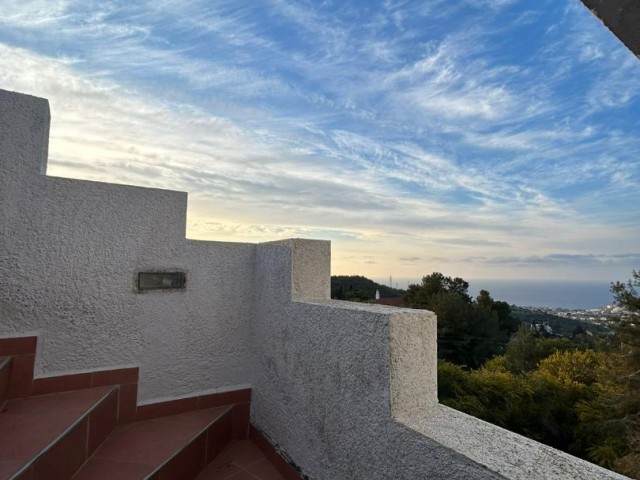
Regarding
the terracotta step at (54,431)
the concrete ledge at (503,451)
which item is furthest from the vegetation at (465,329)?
the concrete ledge at (503,451)

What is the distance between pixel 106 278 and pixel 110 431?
3.67 ft

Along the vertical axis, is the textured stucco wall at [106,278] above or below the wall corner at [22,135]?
below

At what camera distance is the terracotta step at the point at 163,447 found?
2131mm

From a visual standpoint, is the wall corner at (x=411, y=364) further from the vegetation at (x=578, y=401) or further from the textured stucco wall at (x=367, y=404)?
the vegetation at (x=578, y=401)

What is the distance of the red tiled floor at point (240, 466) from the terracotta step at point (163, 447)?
0.06 meters

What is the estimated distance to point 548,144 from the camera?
7184 millimetres

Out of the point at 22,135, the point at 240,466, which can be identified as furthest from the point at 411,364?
the point at 22,135

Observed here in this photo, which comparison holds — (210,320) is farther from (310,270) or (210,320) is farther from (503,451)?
(503,451)

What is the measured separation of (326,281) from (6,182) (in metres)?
2.40

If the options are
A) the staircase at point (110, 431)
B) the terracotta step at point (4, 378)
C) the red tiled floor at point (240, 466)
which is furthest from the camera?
the red tiled floor at point (240, 466)

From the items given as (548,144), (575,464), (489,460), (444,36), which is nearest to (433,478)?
(489,460)

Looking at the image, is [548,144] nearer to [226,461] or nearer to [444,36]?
[444,36]

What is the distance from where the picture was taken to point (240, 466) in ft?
8.43

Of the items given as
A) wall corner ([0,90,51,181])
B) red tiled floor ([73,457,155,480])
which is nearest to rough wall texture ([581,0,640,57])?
red tiled floor ([73,457,155,480])
